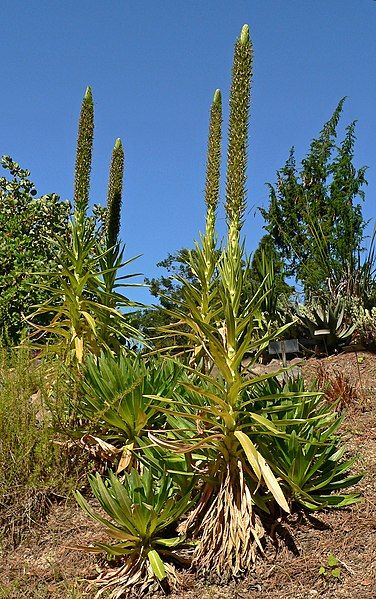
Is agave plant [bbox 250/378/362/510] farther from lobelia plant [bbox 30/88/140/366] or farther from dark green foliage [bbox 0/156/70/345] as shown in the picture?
dark green foliage [bbox 0/156/70/345]

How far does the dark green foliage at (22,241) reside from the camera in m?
9.25

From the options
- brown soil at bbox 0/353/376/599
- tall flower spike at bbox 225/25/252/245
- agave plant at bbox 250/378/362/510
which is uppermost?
tall flower spike at bbox 225/25/252/245

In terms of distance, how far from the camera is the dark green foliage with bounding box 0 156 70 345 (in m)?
9.25

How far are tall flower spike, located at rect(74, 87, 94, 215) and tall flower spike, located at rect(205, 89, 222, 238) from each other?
1682 millimetres

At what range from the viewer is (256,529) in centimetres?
401

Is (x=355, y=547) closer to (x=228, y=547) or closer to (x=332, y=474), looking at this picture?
(x=332, y=474)

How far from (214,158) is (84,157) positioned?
1950 mm

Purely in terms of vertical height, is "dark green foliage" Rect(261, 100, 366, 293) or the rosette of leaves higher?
"dark green foliage" Rect(261, 100, 366, 293)

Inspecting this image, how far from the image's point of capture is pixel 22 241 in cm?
996

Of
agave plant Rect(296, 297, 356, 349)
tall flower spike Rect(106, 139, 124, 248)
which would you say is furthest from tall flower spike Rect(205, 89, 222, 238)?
agave plant Rect(296, 297, 356, 349)

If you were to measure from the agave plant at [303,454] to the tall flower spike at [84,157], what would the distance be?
10.5 feet

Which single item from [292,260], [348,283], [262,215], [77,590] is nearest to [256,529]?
[77,590]

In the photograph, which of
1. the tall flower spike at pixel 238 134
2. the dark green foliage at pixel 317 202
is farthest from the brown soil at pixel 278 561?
the dark green foliage at pixel 317 202

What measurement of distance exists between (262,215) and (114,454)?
12006mm
